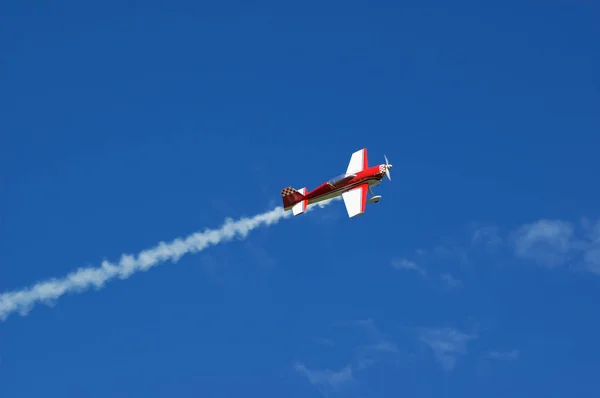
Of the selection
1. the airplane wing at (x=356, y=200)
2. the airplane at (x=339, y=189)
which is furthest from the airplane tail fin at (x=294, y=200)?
the airplane wing at (x=356, y=200)

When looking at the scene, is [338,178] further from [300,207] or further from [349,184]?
[300,207]

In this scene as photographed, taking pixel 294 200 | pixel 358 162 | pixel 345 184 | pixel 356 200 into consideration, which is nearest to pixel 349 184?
pixel 345 184

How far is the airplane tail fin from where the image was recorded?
107500 millimetres

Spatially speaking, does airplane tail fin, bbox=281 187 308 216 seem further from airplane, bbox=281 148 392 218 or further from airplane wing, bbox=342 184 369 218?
airplane wing, bbox=342 184 369 218

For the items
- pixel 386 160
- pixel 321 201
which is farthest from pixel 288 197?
Result: pixel 386 160

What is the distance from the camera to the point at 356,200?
106 metres

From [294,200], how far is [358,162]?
30.4 ft

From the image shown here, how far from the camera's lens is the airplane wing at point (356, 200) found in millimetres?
104375

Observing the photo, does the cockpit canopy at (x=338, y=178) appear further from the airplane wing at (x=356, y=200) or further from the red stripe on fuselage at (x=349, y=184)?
the airplane wing at (x=356, y=200)

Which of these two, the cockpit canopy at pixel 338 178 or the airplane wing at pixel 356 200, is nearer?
the airplane wing at pixel 356 200

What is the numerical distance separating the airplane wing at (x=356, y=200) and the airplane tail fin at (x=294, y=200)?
15.4 ft

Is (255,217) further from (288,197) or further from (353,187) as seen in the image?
(353,187)

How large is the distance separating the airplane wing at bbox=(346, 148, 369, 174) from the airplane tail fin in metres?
6.33

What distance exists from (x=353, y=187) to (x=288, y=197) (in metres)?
7.28
